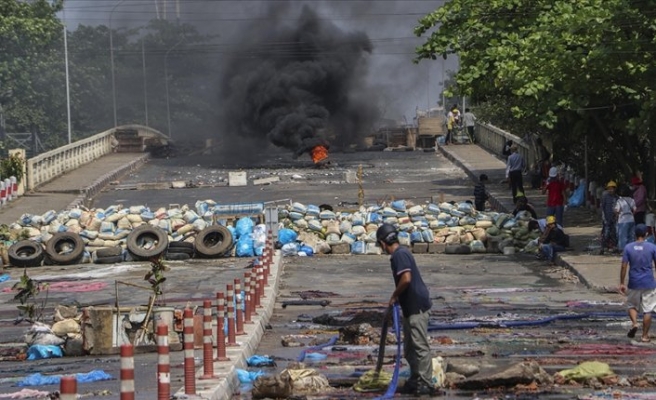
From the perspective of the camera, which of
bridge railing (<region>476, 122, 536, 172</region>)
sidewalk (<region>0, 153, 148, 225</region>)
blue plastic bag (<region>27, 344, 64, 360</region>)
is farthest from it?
bridge railing (<region>476, 122, 536, 172</region>)

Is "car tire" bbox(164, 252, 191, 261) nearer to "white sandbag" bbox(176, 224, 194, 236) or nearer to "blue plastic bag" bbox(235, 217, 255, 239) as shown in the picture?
"white sandbag" bbox(176, 224, 194, 236)

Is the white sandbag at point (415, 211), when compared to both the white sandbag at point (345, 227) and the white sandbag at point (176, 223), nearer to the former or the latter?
the white sandbag at point (345, 227)

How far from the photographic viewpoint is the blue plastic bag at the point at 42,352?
62.2ft

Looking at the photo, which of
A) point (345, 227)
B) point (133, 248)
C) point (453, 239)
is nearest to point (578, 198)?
point (453, 239)

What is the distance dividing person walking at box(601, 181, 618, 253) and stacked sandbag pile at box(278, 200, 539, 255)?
4.14m

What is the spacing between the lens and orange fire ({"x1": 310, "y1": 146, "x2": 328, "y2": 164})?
207 ft

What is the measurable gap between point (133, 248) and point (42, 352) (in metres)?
15.7

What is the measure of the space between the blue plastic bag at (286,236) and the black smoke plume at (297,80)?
35604 millimetres

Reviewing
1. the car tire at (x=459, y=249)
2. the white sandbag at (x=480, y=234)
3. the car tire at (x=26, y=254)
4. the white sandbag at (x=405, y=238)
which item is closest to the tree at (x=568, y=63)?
the white sandbag at (x=480, y=234)

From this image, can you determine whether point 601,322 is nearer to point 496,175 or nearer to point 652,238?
point 652,238

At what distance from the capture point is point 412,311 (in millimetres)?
14375

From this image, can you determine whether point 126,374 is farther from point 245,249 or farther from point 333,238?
point 333,238

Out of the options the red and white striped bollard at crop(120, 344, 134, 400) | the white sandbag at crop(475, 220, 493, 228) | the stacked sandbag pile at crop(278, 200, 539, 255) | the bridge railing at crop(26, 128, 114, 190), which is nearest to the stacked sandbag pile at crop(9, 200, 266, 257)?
the stacked sandbag pile at crop(278, 200, 539, 255)

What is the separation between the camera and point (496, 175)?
5078 centimetres
